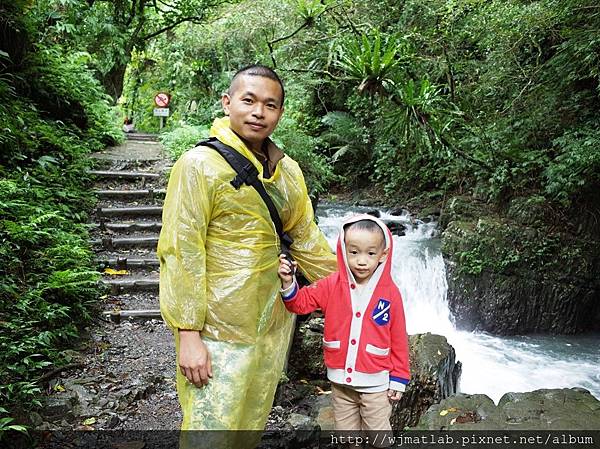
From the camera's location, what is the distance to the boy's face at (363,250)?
6.73ft

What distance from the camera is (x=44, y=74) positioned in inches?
344

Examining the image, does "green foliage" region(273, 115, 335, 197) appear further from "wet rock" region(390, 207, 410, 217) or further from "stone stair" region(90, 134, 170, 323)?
"wet rock" region(390, 207, 410, 217)

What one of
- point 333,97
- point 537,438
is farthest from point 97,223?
point 333,97

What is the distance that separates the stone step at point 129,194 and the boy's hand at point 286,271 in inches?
228

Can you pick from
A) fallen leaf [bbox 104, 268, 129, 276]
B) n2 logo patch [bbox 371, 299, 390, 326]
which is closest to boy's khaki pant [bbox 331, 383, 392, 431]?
n2 logo patch [bbox 371, 299, 390, 326]

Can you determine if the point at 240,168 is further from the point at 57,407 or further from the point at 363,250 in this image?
the point at 57,407

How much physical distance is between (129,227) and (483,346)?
5.74 meters

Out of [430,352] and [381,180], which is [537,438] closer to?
[430,352]

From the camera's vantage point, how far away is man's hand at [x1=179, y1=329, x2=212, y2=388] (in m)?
1.84

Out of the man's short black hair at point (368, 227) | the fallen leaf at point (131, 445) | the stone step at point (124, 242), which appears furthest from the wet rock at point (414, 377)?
the stone step at point (124, 242)

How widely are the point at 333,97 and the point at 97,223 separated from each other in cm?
934

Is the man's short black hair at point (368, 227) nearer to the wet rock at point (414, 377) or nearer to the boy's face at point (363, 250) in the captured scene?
the boy's face at point (363, 250)

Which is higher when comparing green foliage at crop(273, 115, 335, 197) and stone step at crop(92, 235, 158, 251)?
green foliage at crop(273, 115, 335, 197)

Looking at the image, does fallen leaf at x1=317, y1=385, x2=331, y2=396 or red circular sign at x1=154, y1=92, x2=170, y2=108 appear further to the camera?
red circular sign at x1=154, y1=92, x2=170, y2=108
